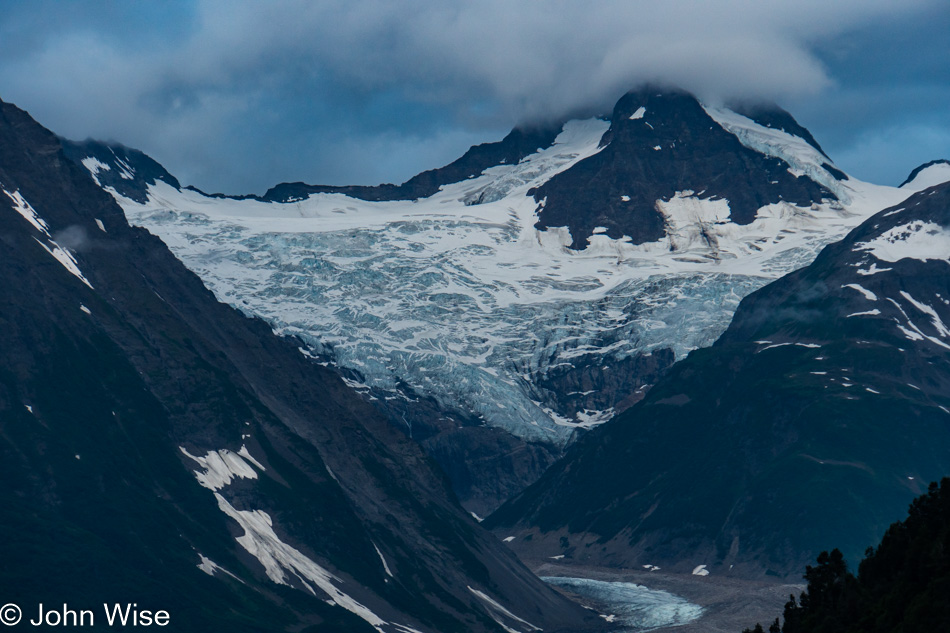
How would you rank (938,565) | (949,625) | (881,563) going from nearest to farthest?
(949,625) → (938,565) → (881,563)

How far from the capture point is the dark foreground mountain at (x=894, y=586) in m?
99.4

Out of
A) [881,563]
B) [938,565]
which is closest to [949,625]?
[938,565]

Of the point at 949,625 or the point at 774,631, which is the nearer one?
the point at 949,625

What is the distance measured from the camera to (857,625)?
358 feet

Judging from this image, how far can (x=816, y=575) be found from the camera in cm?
12925

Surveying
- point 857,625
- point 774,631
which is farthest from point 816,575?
point 857,625

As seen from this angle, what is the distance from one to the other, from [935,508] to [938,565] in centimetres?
1921

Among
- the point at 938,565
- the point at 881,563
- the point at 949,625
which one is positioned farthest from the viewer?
the point at 881,563

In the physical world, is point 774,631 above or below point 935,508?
below

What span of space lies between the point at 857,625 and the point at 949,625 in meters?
15.3

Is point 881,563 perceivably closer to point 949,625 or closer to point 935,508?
point 935,508

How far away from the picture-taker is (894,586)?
4380 inches

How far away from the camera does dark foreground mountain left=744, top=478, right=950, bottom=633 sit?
326ft

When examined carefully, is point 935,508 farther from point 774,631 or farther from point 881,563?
point 774,631
